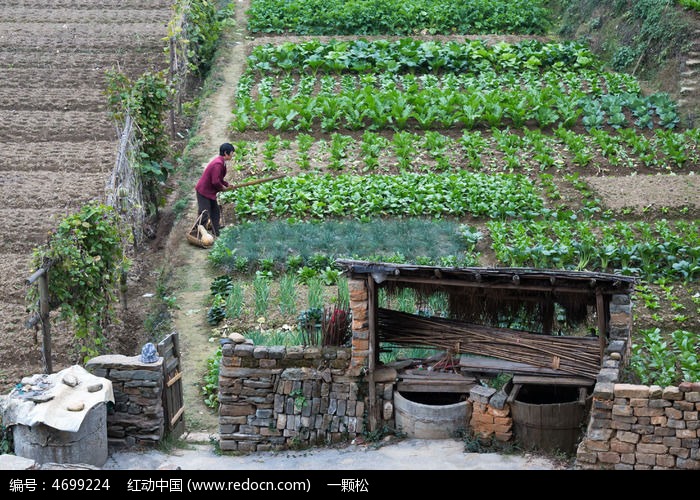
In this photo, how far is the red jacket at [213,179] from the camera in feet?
55.8

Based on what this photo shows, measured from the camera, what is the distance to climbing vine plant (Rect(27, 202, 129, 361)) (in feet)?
41.0

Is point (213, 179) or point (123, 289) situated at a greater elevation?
point (213, 179)

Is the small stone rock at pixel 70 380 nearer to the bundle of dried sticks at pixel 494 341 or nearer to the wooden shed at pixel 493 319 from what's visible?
the wooden shed at pixel 493 319

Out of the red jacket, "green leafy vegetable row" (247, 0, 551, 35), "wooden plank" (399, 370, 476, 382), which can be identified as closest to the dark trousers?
the red jacket

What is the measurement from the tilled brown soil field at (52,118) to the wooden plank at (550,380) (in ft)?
18.9

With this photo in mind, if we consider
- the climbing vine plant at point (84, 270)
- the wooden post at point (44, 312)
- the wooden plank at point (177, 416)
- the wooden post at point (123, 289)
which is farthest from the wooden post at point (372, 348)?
the wooden post at point (123, 289)

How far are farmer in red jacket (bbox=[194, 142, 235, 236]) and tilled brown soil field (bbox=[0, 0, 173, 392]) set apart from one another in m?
1.60

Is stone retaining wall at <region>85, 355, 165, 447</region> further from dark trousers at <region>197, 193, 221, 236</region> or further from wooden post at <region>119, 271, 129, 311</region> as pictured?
dark trousers at <region>197, 193, 221, 236</region>

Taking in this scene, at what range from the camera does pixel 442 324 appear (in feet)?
38.4

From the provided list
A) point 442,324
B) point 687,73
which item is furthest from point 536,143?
point 442,324

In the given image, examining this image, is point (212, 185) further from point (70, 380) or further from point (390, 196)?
point (70, 380)

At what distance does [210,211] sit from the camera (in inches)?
687

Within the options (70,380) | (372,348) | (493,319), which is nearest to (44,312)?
(70,380)

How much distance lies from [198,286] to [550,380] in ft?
22.0
